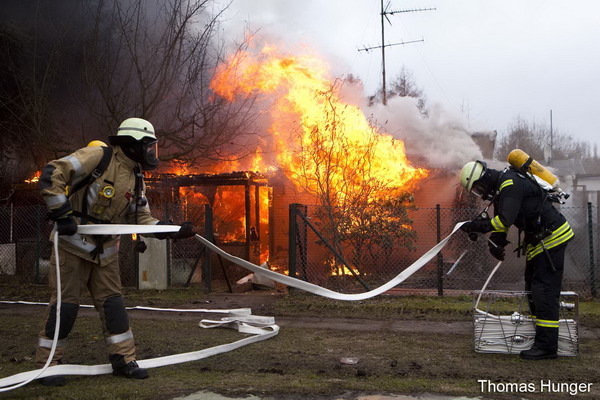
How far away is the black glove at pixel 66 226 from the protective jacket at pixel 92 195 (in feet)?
0.15

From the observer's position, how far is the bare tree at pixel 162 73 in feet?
33.3

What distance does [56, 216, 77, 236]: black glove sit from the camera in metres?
3.77

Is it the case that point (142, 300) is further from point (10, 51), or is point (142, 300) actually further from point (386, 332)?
point (10, 51)

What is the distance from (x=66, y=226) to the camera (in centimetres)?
376

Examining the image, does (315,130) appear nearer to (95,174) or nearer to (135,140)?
(135,140)

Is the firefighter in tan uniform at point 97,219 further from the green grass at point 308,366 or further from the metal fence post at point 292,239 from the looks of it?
the metal fence post at point 292,239

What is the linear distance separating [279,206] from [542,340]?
36.8 ft

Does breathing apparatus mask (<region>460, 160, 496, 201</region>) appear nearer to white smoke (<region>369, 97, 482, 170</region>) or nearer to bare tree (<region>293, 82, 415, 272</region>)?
bare tree (<region>293, 82, 415, 272</region>)

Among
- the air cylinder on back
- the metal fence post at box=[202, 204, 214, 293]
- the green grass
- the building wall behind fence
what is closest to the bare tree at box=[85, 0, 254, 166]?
the building wall behind fence

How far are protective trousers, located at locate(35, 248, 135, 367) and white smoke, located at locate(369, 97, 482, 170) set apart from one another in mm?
11072

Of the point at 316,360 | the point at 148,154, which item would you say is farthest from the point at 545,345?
the point at 148,154

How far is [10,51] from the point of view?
11.0 metres

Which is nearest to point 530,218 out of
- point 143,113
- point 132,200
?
point 132,200

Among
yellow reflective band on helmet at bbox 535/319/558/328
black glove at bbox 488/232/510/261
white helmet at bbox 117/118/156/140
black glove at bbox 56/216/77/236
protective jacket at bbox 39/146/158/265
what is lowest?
yellow reflective band on helmet at bbox 535/319/558/328
